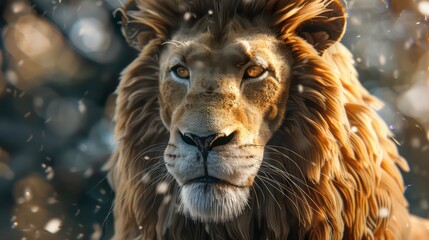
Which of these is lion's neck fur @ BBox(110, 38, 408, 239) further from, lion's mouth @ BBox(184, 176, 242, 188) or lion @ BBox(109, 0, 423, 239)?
lion's mouth @ BBox(184, 176, 242, 188)

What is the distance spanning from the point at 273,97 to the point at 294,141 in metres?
0.17

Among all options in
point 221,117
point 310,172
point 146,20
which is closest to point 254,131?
point 221,117

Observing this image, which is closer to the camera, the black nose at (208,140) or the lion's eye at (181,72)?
the black nose at (208,140)

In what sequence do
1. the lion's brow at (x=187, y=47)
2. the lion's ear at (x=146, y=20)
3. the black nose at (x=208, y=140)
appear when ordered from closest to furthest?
1. the black nose at (x=208, y=140)
2. the lion's brow at (x=187, y=47)
3. the lion's ear at (x=146, y=20)

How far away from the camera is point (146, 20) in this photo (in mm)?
2197

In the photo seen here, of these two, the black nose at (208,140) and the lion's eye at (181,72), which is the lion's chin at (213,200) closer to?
the black nose at (208,140)

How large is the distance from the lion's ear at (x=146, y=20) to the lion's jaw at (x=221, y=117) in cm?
12

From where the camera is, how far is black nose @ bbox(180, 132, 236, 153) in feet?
6.09

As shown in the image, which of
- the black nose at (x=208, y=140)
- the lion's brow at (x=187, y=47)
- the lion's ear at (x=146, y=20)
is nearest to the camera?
the black nose at (x=208, y=140)

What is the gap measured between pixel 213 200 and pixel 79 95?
1482 millimetres

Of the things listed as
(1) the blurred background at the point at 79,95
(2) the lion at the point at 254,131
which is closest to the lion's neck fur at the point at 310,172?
(2) the lion at the point at 254,131

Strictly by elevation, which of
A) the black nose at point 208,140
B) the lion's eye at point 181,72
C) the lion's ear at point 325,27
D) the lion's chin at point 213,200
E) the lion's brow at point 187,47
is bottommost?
the lion's chin at point 213,200

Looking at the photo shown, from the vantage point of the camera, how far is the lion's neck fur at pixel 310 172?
2057 mm

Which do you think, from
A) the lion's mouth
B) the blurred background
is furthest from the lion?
the blurred background
